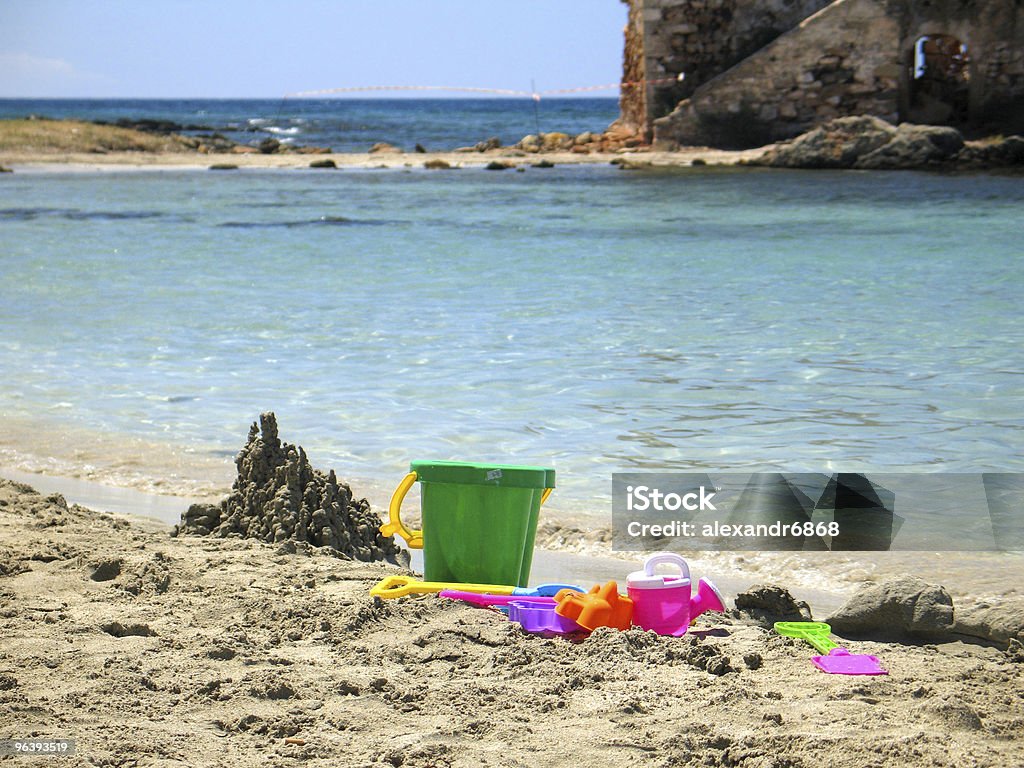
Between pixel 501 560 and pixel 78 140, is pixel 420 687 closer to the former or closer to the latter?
pixel 501 560

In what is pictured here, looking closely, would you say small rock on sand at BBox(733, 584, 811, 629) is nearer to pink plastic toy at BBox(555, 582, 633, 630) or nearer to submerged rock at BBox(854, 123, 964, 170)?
pink plastic toy at BBox(555, 582, 633, 630)

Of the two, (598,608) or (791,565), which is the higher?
(598,608)

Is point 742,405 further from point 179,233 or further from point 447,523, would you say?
point 179,233

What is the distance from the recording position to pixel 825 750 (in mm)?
2510

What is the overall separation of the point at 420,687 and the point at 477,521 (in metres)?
0.85

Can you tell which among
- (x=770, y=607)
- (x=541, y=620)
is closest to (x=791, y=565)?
(x=770, y=607)

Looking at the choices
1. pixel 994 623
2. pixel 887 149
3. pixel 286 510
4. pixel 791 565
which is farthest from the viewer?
pixel 887 149

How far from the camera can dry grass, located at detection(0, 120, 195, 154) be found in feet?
105

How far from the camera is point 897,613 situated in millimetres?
3293

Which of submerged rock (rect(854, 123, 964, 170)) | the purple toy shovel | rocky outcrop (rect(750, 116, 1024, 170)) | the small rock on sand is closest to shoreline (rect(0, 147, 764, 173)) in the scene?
rocky outcrop (rect(750, 116, 1024, 170))

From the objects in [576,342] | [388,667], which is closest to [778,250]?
[576,342]

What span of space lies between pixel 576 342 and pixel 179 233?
927 centimetres

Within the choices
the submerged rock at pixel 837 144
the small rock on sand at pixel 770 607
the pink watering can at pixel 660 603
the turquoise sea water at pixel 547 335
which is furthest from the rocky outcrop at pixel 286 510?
the submerged rock at pixel 837 144

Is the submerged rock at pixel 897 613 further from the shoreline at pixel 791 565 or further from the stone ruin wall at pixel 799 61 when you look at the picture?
the stone ruin wall at pixel 799 61
